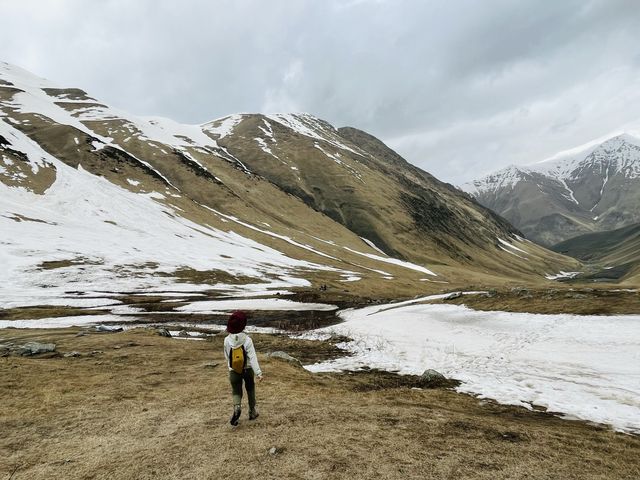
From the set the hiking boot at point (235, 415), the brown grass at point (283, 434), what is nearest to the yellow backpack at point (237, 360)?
the hiking boot at point (235, 415)

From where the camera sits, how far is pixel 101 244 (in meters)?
92.1

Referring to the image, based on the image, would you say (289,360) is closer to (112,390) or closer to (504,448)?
(112,390)

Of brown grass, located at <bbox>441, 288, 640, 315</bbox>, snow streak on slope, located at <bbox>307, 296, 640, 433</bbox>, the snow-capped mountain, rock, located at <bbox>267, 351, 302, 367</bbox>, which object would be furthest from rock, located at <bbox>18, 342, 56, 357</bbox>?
brown grass, located at <bbox>441, 288, 640, 315</bbox>

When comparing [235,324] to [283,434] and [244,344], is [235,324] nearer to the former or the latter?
[244,344]

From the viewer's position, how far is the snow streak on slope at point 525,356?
15.8m

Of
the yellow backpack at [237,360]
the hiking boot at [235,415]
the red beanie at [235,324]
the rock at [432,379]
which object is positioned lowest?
the rock at [432,379]

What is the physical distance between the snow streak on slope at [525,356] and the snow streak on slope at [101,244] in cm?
4696

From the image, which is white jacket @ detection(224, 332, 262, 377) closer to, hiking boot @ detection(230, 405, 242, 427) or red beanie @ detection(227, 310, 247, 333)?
red beanie @ detection(227, 310, 247, 333)

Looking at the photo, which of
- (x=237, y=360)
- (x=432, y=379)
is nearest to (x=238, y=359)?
(x=237, y=360)

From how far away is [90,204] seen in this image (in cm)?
12038

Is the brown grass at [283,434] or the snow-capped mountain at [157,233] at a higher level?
the snow-capped mountain at [157,233]

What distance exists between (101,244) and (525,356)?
9346 cm

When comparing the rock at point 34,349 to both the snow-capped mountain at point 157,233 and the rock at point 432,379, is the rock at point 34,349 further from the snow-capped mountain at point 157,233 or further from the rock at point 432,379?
the snow-capped mountain at point 157,233

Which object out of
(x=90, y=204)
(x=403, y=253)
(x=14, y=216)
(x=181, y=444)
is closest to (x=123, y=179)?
(x=90, y=204)
